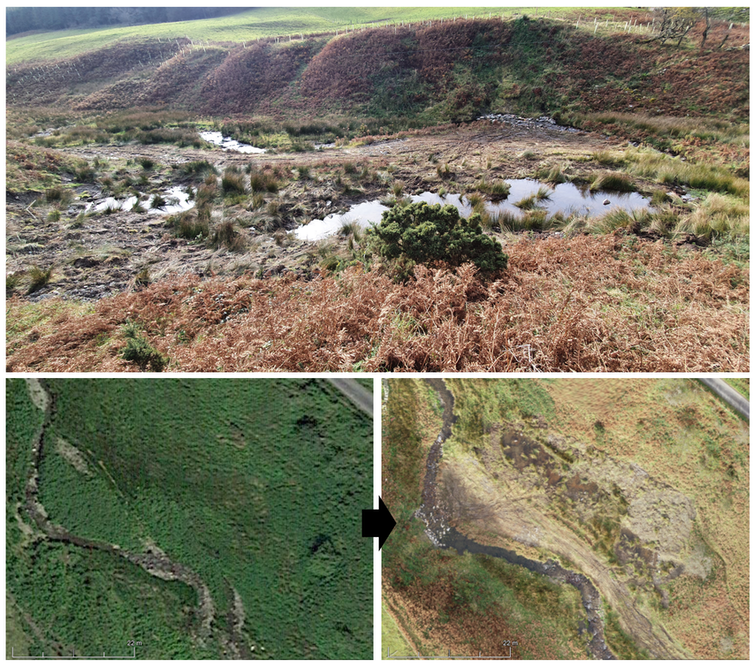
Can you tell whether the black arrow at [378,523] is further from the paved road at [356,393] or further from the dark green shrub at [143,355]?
the dark green shrub at [143,355]

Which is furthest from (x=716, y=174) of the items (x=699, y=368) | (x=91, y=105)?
(x=91, y=105)

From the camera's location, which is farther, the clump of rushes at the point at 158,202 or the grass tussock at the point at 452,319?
the clump of rushes at the point at 158,202

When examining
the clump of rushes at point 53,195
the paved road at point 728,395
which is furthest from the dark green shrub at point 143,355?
the paved road at point 728,395

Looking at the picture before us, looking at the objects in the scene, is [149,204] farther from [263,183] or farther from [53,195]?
[263,183]

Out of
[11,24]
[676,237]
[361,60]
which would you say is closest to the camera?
[676,237]

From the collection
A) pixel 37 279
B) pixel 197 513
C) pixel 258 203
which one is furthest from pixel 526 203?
pixel 37 279

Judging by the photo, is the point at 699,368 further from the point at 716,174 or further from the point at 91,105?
the point at 91,105
